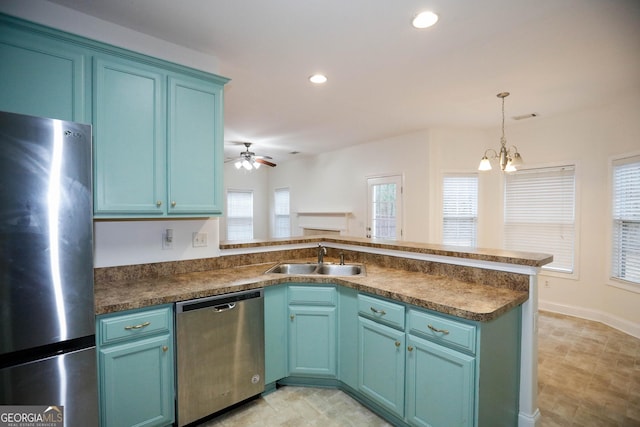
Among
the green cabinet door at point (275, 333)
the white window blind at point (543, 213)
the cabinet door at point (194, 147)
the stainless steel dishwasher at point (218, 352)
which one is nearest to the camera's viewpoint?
the stainless steel dishwasher at point (218, 352)

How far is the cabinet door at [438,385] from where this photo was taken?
5.33 ft

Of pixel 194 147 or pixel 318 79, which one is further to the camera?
pixel 318 79

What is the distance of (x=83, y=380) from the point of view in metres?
1.52

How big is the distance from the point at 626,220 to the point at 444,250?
2.93 metres

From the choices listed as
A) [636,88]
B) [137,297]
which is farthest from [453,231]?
[137,297]

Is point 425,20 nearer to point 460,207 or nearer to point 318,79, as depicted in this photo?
point 318,79

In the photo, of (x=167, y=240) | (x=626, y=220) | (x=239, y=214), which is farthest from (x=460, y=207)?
(x=239, y=214)

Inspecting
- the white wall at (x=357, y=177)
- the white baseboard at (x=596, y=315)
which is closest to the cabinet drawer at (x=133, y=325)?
the white wall at (x=357, y=177)

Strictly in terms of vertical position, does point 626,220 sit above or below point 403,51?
below

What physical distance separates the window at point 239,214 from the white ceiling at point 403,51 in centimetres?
410

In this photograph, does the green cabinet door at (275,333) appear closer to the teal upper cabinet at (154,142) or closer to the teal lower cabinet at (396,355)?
the teal lower cabinet at (396,355)

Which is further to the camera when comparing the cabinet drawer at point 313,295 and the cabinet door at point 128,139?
the cabinet drawer at point 313,295

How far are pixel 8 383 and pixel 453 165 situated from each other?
513cm

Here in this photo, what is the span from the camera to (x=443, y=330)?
1700 millimetres
